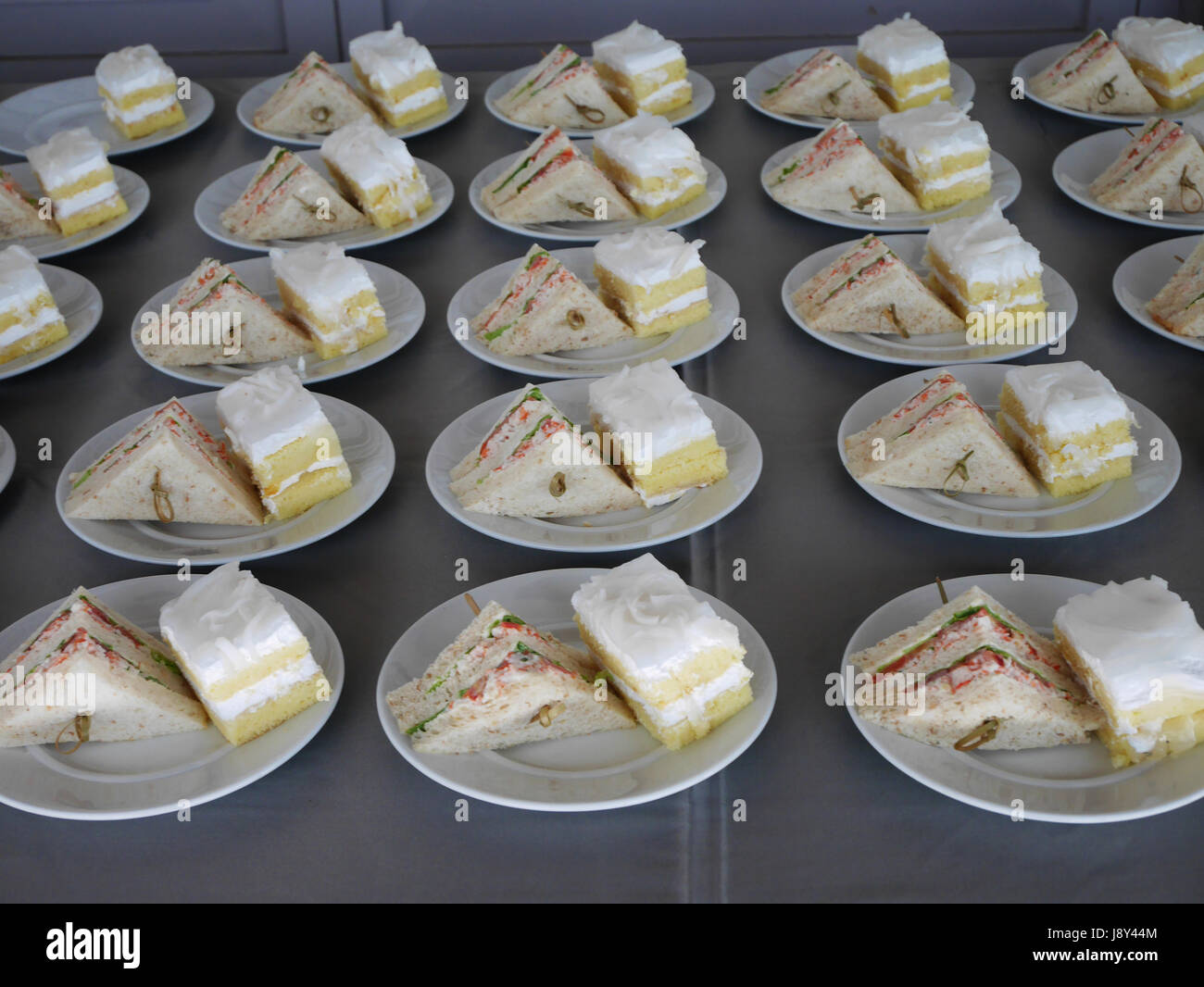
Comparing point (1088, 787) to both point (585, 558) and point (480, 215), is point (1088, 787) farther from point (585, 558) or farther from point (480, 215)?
point (480, 215)

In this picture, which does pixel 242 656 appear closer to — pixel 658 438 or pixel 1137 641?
pixel 658 438

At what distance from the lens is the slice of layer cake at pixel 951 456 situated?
235 cm

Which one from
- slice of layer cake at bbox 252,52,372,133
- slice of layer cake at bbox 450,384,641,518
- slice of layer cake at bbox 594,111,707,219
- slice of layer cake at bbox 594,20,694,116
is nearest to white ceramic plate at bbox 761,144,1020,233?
slice of layer cake at bbox 594,111,707,219

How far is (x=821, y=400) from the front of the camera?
2.77m

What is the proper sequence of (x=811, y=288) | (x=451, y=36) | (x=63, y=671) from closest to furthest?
(x=63, y=671), (x=811, y=288), (x=451, y=36)

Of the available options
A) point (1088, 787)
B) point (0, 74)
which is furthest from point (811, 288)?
point (0, 74)

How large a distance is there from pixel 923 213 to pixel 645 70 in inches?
44.1

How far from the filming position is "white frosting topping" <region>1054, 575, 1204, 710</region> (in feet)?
5.72

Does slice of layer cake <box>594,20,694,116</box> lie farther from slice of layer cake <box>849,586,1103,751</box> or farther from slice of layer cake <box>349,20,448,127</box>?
slice of layer cake <box>849,586,1103,751</box>

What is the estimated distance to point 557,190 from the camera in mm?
3420

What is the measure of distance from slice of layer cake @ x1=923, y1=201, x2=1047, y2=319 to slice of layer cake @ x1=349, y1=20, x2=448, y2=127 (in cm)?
202

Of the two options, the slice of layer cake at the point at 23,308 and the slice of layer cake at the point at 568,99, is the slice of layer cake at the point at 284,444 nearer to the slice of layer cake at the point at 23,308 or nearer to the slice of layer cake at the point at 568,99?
the slice of layer cake at the point at 23,308
